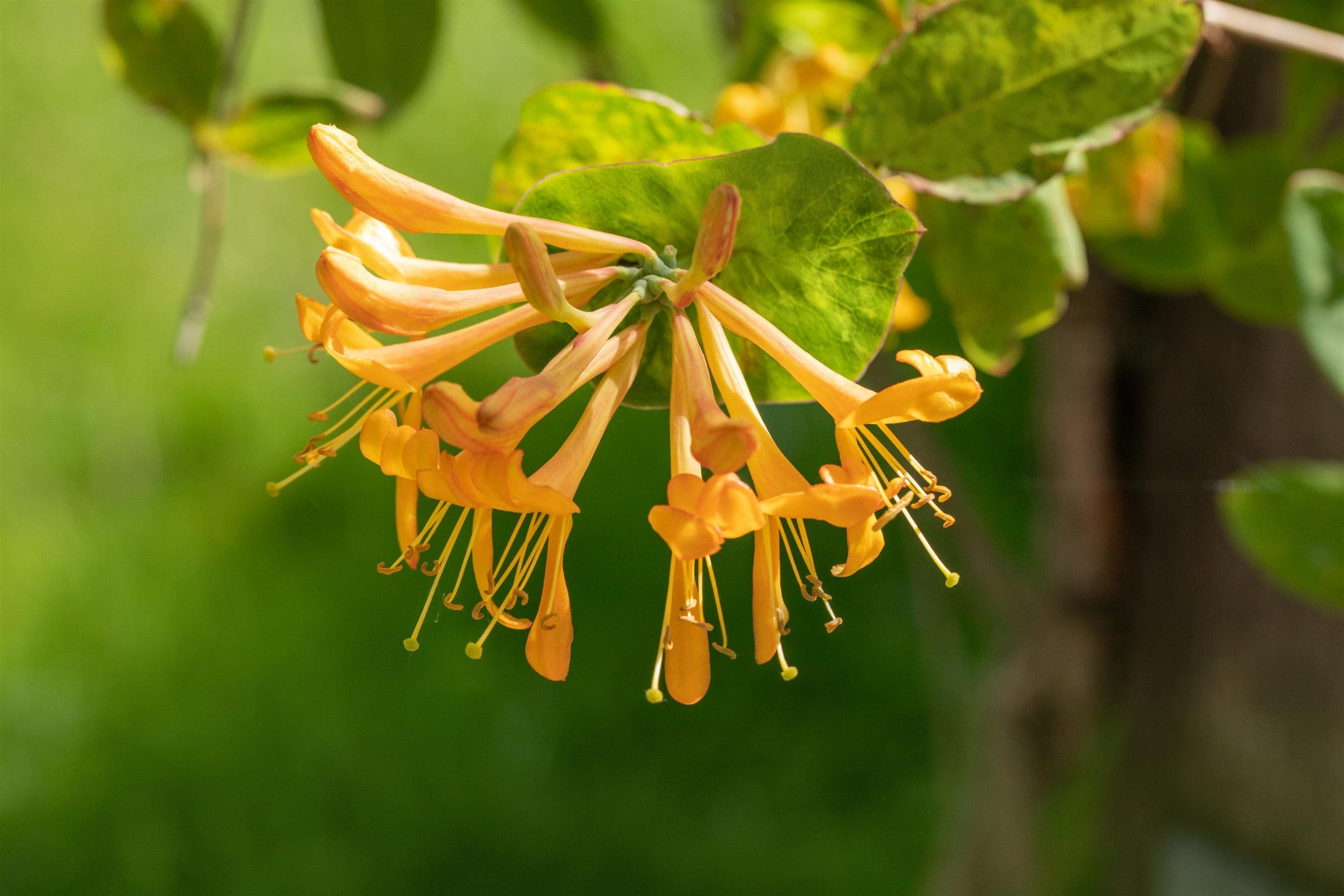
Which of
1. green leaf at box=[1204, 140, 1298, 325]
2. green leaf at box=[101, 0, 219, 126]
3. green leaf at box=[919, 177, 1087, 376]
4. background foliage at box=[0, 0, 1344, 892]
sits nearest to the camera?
green leaf at box=[919, 177, 1087, 376]

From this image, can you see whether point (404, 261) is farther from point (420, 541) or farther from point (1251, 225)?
point (1251, 225)

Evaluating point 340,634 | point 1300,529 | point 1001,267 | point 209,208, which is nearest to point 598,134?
point 1001,267

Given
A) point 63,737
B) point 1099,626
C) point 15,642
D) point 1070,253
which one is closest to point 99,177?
point 15,642

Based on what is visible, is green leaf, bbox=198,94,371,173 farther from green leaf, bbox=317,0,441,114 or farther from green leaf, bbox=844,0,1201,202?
green leaf, bbox=844,0,1201,202

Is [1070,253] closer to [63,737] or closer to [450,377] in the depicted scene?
[450,377]

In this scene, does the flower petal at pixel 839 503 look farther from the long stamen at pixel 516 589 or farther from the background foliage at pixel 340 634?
the background foliage at pixel 340 634

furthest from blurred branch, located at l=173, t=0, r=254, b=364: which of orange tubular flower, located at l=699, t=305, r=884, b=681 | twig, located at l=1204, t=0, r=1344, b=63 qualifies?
twig, located at l=1204, t=0, r=1344, b=63
